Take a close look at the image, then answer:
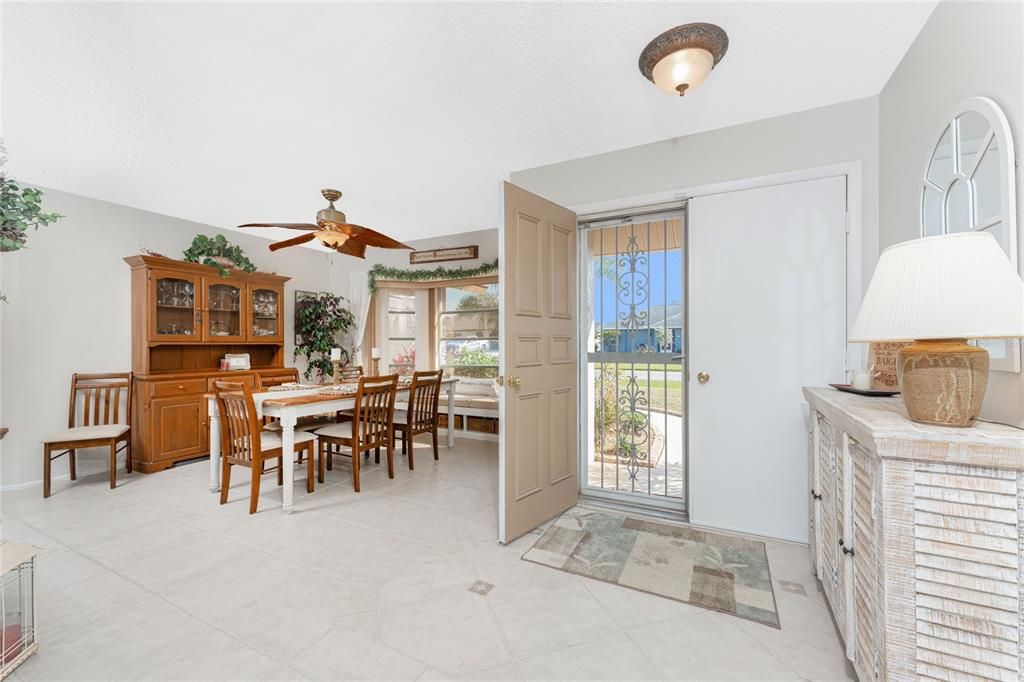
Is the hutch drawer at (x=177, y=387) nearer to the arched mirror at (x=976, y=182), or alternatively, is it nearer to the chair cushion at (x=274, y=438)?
the chair cushion at (x=274, y=438)

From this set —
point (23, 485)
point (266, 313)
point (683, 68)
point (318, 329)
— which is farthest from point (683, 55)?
point (23, 485)

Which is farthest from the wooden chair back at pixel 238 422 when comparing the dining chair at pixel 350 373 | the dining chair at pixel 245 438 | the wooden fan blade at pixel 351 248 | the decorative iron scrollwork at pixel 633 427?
the decorative iron scrollwork at pixel 633 427

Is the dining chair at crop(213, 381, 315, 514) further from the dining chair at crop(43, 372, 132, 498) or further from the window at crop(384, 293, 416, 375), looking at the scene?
the window at crop(384, 293, 416, 375)

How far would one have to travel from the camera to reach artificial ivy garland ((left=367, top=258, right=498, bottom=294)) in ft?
17.0

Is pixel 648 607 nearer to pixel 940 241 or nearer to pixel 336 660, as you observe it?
pixel 336 660

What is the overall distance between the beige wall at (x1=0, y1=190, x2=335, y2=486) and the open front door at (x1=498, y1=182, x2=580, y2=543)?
410 centimetres

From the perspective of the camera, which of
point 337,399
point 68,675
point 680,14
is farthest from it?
point 337,399

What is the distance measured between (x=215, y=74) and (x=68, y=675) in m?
2.69

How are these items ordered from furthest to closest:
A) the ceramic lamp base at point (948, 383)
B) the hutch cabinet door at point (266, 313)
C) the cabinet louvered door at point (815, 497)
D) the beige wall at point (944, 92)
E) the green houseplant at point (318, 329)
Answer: the green houseplant at point (318, 329) → the hutch cabinet door at point (266, 313) → the cabinet louvered door at point (815, 497) → the beige wall at point (944, 92) → the ceramic lamp base at point (948, 383)

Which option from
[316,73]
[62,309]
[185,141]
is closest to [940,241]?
[316,73]

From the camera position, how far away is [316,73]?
2.14 m

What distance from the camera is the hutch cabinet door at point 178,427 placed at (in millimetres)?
3842

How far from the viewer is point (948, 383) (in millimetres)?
1087

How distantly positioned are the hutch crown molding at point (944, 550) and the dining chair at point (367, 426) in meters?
3.07
